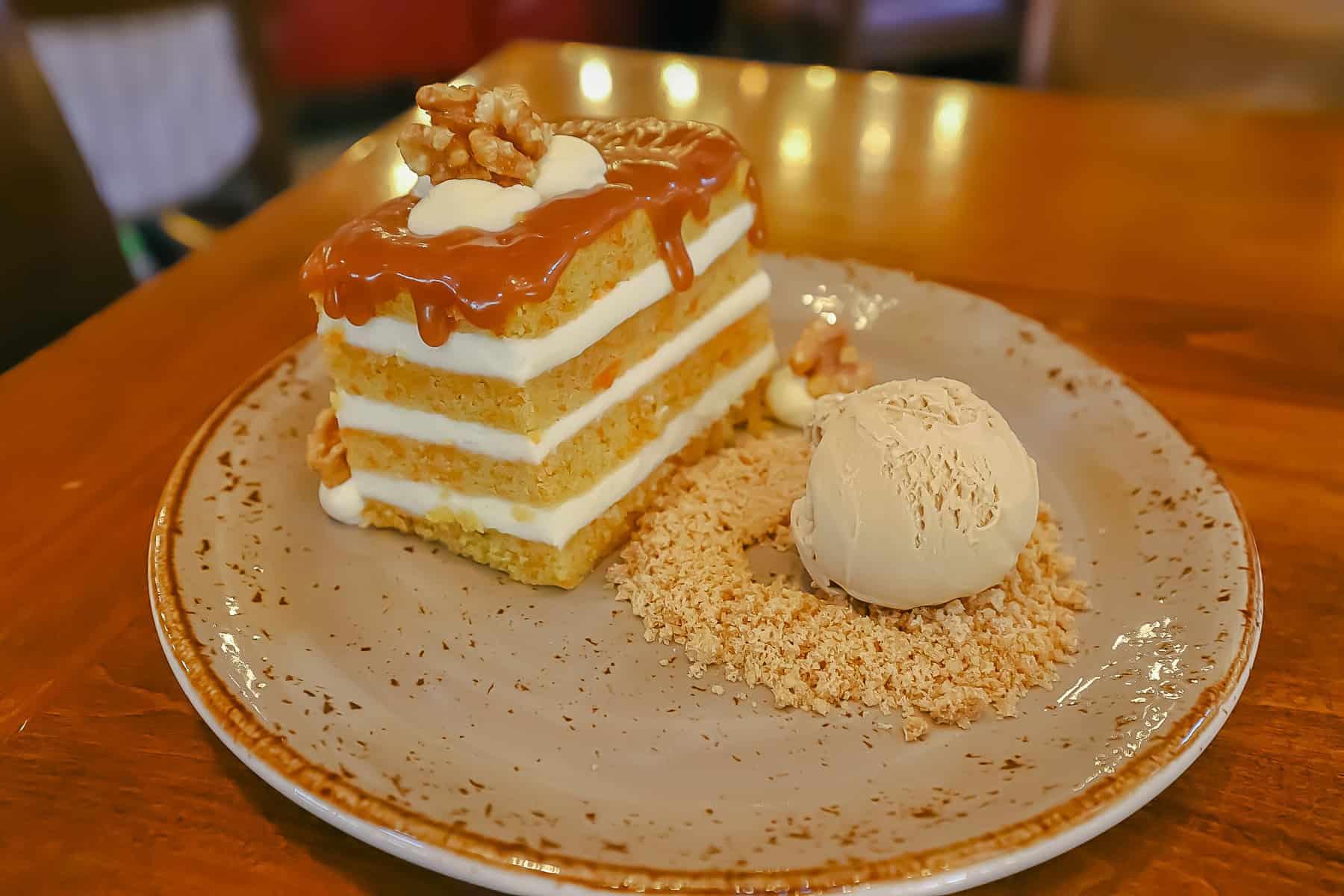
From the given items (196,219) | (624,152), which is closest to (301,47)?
(196,219)

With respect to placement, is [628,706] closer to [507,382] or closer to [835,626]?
[835,626]

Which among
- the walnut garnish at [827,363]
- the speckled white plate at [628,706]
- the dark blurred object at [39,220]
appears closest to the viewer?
the speckled white plate at [628,706]

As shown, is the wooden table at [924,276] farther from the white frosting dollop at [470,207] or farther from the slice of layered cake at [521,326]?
the white frosting dollop at [470,207]

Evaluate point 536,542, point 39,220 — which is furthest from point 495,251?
point 39,220

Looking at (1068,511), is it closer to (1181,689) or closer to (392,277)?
(1181,689)

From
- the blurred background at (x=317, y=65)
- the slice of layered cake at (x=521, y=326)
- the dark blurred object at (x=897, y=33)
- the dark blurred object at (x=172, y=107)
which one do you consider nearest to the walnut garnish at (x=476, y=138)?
the slice of layered cake at (x=521, y=326)

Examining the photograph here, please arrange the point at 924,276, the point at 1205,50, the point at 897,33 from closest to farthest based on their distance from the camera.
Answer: the point at 924,276, the point at 1205,50, the point at 897,33

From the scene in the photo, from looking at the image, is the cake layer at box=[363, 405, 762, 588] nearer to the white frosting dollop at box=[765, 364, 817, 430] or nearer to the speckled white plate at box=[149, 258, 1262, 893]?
the speckled white plate at box=[149, 258, 1262, 893]
